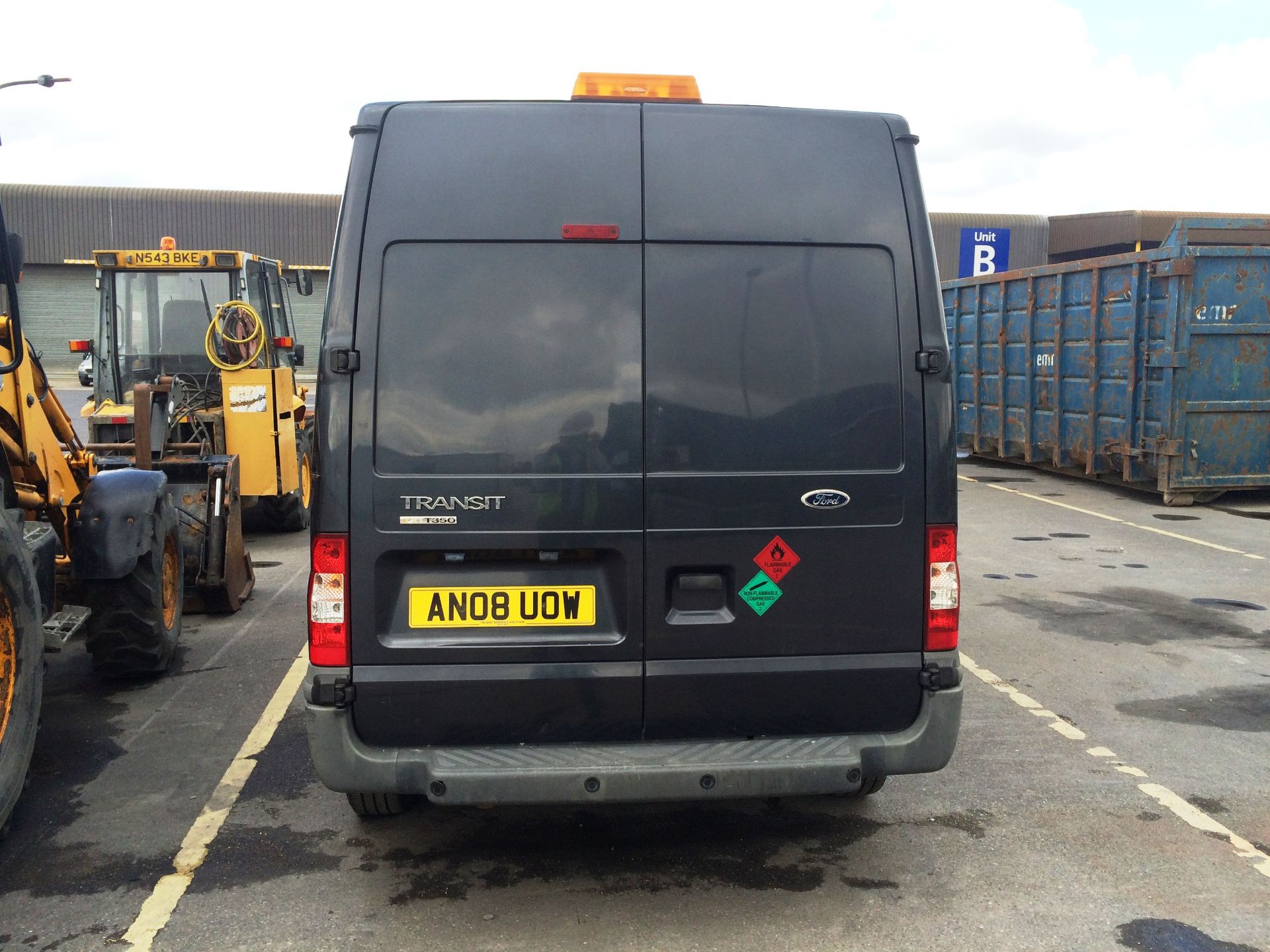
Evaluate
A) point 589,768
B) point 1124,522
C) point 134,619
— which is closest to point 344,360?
point 589,768

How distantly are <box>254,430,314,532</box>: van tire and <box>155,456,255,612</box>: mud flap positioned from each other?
2.66m

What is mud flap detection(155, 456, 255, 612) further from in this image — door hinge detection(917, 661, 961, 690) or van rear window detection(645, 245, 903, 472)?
door hinge detection(917, 661, 961, 690)

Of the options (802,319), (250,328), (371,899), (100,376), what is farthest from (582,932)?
(100,376)

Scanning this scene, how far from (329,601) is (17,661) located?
1559 mm

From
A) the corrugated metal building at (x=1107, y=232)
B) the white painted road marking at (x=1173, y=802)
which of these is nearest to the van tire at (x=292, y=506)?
the white painted road marking at (x=1173, y=802)

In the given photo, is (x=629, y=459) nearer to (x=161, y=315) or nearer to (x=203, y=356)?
(x=203, y=356)

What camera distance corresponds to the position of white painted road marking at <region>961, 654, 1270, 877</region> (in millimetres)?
4266

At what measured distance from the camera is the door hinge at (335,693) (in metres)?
3.59

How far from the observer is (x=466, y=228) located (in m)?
3.56

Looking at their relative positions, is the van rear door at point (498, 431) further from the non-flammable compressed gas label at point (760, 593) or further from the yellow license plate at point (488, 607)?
the non-flammable compressed gas label at point (760, 593)

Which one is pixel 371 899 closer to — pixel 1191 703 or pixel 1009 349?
pixel 1191 703

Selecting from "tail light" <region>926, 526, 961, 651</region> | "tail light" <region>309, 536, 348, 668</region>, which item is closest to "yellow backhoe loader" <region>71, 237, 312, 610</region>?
"tail light" <region>309, 536, 348, 668</region>

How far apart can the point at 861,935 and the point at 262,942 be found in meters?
1.82

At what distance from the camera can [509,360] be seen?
355cm
